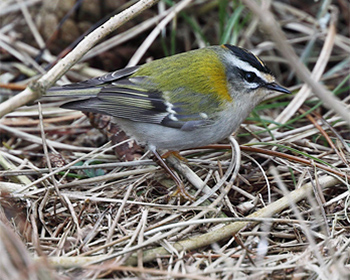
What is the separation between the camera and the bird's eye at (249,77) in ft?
11.3

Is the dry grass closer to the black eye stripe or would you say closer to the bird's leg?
the bird's leg

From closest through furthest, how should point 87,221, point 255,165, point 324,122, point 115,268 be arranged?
point 115,268
point 87,221
point 255,165
point 324,122

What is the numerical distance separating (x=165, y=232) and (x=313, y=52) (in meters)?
3.33

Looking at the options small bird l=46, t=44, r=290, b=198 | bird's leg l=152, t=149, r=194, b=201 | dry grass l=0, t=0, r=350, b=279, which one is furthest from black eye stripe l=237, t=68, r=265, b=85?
bird's leg l=152, t=149, r=194, b=201

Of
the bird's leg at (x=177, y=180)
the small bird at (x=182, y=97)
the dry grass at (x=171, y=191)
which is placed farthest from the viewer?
the small bird at (x=182, y=97)

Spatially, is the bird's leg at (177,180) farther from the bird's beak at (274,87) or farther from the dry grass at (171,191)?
the bird's beak at (274,87)

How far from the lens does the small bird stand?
338 centimetres

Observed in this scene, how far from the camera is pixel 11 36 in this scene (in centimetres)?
507

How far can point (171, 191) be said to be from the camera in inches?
129

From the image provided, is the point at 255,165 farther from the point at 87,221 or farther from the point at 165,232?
the point at 87,221

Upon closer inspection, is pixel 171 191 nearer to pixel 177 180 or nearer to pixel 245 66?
pixel 177 180

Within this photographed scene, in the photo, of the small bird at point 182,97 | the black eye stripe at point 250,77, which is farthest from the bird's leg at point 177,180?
the black eye stripe at point 250,77

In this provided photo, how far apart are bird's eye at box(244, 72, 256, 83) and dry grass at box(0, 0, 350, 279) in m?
0.46

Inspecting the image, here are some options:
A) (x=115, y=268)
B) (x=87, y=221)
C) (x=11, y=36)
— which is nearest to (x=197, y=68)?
(x=87, y=221)
